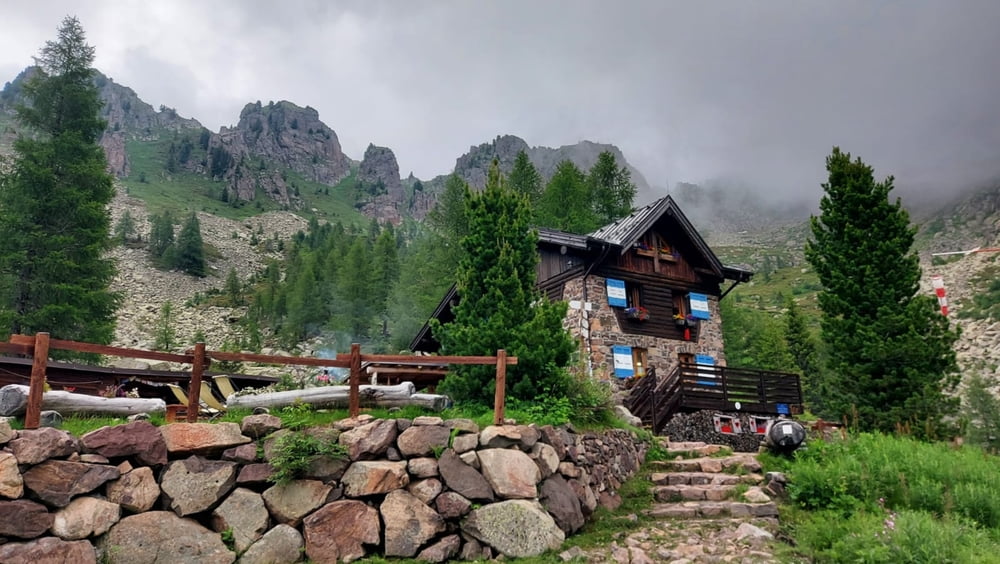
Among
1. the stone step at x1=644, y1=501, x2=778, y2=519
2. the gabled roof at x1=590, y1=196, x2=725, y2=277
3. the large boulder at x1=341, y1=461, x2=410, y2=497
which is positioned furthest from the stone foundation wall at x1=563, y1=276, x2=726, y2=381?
the large boulder at x1=341, y1=461, x2=410, y2=497

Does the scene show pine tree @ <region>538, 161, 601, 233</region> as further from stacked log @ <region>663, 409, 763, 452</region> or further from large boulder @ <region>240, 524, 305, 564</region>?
large boulder @ <region>240, 524, 305, 564</region>

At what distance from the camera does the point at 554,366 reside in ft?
34.8

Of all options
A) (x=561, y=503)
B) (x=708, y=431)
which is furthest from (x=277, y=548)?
(x=708, y=431)

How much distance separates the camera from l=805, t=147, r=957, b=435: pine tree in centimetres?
1617

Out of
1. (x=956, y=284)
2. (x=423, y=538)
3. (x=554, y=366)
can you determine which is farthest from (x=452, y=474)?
(x=956, y=284)

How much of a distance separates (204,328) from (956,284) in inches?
3798

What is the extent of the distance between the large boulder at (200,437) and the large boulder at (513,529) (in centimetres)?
335

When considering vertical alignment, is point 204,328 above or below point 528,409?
above

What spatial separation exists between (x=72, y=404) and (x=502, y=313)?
650 centimetres

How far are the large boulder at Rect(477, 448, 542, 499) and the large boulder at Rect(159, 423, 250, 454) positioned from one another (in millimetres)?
3368

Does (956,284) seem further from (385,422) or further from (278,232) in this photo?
(278,232)

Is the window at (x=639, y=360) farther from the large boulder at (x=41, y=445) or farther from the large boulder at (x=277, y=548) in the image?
the large boulder at (x=41, y=445)

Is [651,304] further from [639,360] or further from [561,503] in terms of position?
[561,503]

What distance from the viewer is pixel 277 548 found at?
295 inches
